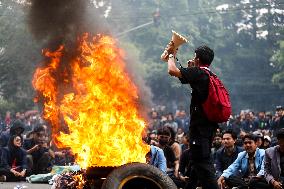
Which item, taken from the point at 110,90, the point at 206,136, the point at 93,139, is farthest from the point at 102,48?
the point at 206,136

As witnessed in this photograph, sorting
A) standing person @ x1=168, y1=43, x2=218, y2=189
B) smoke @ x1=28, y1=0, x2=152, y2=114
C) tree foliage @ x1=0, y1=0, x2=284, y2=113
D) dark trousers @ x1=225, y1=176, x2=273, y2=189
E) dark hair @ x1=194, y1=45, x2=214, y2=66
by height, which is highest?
tree foliage @ x1=0, y1=0, x2=284, y2=113

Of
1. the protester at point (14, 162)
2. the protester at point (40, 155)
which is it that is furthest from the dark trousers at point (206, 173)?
the protester at point (40, 155)

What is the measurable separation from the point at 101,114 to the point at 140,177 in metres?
1.37

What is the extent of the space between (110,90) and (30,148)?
27.1 feet

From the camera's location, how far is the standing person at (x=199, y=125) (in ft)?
21.0

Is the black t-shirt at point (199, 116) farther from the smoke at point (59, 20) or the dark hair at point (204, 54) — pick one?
the smoke at point (59, 20)

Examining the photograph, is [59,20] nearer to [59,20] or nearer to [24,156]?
[59,20]

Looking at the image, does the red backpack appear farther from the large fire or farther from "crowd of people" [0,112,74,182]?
"crowd of people" [0,112,74,182]

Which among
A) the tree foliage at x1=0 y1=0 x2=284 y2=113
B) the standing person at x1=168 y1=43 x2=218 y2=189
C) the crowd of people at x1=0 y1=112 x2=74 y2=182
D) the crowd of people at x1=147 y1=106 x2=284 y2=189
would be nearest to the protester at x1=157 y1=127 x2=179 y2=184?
the crowd of people at x1=147 y1=106 x2=284 y2=189

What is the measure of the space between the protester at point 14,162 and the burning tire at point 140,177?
8270 mm

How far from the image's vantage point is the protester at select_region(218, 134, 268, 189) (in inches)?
384

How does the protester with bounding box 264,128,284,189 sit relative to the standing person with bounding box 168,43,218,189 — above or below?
below

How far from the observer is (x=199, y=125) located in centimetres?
653

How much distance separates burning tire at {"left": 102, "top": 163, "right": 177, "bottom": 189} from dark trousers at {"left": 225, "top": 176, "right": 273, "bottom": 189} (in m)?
3.52
